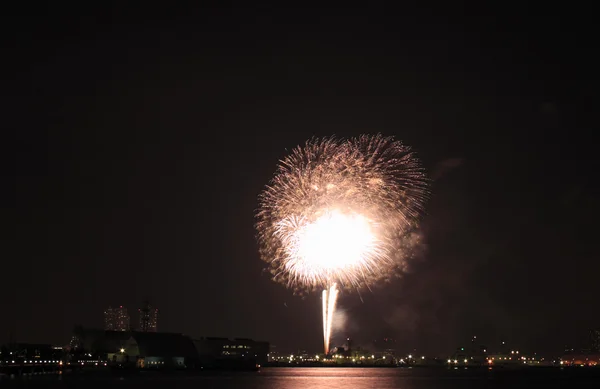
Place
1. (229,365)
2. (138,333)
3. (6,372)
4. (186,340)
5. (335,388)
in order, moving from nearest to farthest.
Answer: (335,388) < (6,372) < (138,333) < (186,340) < (229,365)

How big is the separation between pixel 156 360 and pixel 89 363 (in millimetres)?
15890

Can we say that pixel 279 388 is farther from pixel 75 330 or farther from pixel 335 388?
pixel 75 330

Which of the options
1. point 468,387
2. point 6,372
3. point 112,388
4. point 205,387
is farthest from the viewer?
point 6,372

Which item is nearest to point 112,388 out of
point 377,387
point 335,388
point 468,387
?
point 335,388

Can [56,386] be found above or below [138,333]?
below

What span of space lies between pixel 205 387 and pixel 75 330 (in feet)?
302

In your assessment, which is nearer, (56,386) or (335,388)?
(56,386)

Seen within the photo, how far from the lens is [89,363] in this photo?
169000mm

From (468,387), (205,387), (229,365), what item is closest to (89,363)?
(229,365)

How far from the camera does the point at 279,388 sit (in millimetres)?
108500

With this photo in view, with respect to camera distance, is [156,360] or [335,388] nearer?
[335,388]

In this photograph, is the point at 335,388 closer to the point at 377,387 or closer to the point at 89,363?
the point at 377,387

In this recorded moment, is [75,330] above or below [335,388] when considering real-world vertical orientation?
above

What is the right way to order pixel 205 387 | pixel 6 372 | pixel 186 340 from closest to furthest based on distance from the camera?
pixel 205 387 < pixel 6 372 < pixel 186 340
